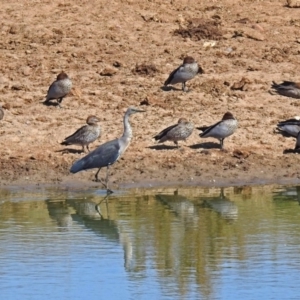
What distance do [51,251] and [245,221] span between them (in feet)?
9.01

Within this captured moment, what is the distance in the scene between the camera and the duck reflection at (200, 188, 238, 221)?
14625 mm

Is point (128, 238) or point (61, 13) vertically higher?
A: point (61, 13)

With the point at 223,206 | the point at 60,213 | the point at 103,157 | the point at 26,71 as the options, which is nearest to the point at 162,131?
the point at 103,157

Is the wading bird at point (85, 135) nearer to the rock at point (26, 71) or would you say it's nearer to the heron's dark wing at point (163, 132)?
the heron's dark wing at point (163, 132)

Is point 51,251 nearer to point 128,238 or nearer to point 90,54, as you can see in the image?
point 128,238

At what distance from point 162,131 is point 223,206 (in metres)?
2.66

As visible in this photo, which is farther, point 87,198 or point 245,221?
point 87,198

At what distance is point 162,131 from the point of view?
17531 millimetres

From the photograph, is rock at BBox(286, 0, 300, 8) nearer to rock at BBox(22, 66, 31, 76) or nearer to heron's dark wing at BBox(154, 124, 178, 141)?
rock at BBox(22, 66, 31, 76)

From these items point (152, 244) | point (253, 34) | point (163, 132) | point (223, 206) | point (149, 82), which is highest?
point (253, 34)

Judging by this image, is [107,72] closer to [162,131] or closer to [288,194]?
[162,131]

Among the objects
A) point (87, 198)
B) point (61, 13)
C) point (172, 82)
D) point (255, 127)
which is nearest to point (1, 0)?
point (61, 13)

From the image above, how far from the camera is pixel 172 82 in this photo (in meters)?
19.6

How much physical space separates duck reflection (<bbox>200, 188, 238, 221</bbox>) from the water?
0.5 inches
